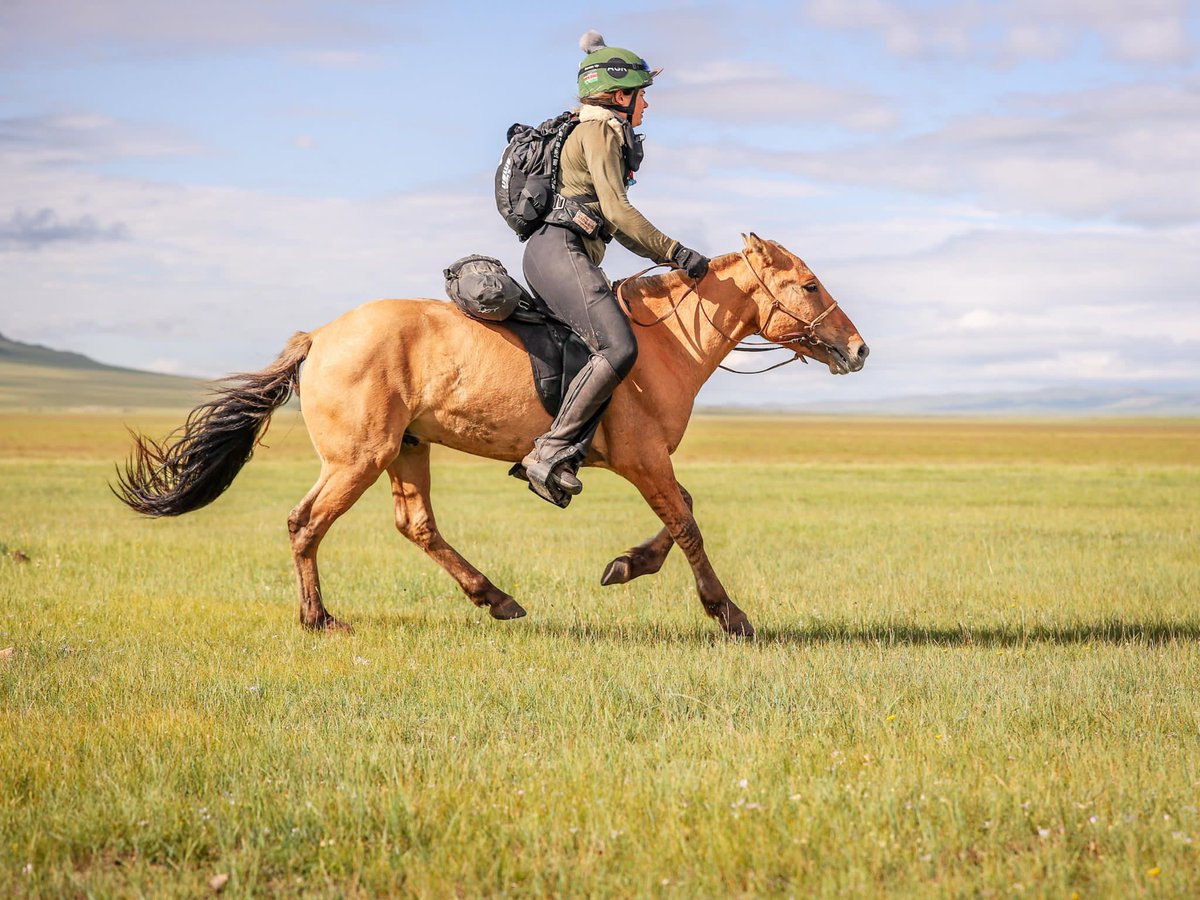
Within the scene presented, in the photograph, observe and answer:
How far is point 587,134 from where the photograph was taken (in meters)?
7.89

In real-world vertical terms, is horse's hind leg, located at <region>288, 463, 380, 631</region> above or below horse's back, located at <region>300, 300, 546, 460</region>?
below

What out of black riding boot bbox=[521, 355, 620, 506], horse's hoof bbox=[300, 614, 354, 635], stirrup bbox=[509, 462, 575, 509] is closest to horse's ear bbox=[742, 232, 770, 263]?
black riding boot bbox=[521, 355, 620, 506]

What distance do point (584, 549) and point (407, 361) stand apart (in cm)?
750

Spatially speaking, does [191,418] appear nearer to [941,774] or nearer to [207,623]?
[207,623]

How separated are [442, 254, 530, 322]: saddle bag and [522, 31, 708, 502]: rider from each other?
242 mm

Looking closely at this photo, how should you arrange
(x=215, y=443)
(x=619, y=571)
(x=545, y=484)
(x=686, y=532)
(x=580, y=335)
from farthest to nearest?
(x=215, y=443)
(x=619, y=571)
(x=686, y=532)
(x=580, y=335)
(x=545, y=484)

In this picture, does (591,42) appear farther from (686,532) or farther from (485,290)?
(686,532)

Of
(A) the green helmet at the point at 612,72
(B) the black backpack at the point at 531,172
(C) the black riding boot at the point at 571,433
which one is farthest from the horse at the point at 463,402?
(A) the green helmet at the point at 612,72

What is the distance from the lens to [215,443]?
28.7 ft

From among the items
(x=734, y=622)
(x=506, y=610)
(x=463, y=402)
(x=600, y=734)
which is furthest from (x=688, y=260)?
(x=600, y=734)

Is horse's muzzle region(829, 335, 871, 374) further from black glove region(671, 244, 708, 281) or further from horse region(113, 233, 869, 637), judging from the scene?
black glove region(671, 244, 708, 281)

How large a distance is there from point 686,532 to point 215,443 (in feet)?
11.7

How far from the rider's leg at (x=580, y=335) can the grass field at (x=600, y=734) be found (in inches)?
50.4

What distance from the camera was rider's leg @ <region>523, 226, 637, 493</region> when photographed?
7922mm
